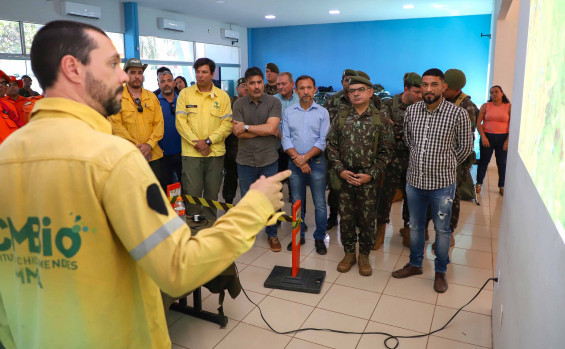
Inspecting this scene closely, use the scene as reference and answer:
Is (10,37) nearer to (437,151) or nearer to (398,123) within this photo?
(398,123)

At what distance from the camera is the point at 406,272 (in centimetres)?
351

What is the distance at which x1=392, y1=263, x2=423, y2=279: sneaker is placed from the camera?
11.5 ft

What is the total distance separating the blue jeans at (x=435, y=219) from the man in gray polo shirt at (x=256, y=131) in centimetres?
132

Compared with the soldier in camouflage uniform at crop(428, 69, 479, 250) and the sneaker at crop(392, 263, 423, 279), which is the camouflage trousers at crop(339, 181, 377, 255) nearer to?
the sneaker at crop(392, 263, 423, 279)

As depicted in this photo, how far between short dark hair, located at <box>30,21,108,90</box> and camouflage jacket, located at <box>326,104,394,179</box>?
2584 mm

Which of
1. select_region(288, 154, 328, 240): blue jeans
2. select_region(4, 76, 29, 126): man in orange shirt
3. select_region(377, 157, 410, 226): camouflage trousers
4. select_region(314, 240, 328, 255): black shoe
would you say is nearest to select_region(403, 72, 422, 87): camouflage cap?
select_region(377, 157, 410, 226): camouflage trousers

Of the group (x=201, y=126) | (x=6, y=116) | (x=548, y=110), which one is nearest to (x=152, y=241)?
(x=548, y=110)

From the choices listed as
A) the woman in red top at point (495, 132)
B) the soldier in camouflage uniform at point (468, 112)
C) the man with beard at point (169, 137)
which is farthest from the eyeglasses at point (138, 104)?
the woman in red top at point (495, 132)

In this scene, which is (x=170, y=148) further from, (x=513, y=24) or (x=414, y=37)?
(x=414, y=37)

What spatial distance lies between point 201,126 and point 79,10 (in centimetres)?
662

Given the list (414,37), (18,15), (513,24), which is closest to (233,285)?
(513,24)

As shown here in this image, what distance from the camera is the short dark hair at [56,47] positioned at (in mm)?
1068

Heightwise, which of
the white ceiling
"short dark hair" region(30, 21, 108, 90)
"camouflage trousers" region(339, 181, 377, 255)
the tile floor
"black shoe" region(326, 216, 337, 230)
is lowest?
the tile floor

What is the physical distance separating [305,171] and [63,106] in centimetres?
293
